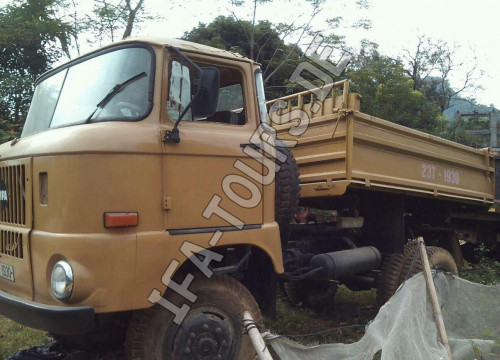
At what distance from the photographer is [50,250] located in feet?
9.80

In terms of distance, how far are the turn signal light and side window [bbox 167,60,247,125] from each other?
2.45 feet

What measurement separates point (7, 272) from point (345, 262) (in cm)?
296

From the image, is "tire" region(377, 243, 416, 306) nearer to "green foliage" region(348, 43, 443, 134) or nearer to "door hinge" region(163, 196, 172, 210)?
"door hinge" region(163, 196, 172, 210)

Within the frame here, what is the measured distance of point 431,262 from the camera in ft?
18.5

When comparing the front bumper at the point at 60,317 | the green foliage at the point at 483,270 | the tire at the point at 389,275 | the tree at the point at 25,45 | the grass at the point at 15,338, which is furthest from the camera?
the tree at the point at 25,45

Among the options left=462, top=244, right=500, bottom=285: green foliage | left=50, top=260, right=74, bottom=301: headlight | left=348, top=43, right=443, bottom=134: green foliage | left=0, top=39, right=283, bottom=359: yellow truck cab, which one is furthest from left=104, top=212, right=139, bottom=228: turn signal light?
left=348, top=43, right=443, bottom=134: green foliage

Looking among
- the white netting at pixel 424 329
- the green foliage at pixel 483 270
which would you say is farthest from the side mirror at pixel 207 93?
the green foliage at pixel 483 270

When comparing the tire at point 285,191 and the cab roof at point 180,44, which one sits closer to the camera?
the cab roof at point 180,44

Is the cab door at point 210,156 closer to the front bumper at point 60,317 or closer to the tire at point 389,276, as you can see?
the front bumper at point 60,317

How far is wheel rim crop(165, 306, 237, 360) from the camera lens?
3244 mm

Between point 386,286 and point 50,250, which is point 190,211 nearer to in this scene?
point 50,250

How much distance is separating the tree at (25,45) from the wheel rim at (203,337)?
8.04 m

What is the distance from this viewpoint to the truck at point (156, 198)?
2.94 metres

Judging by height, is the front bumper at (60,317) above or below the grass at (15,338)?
above
